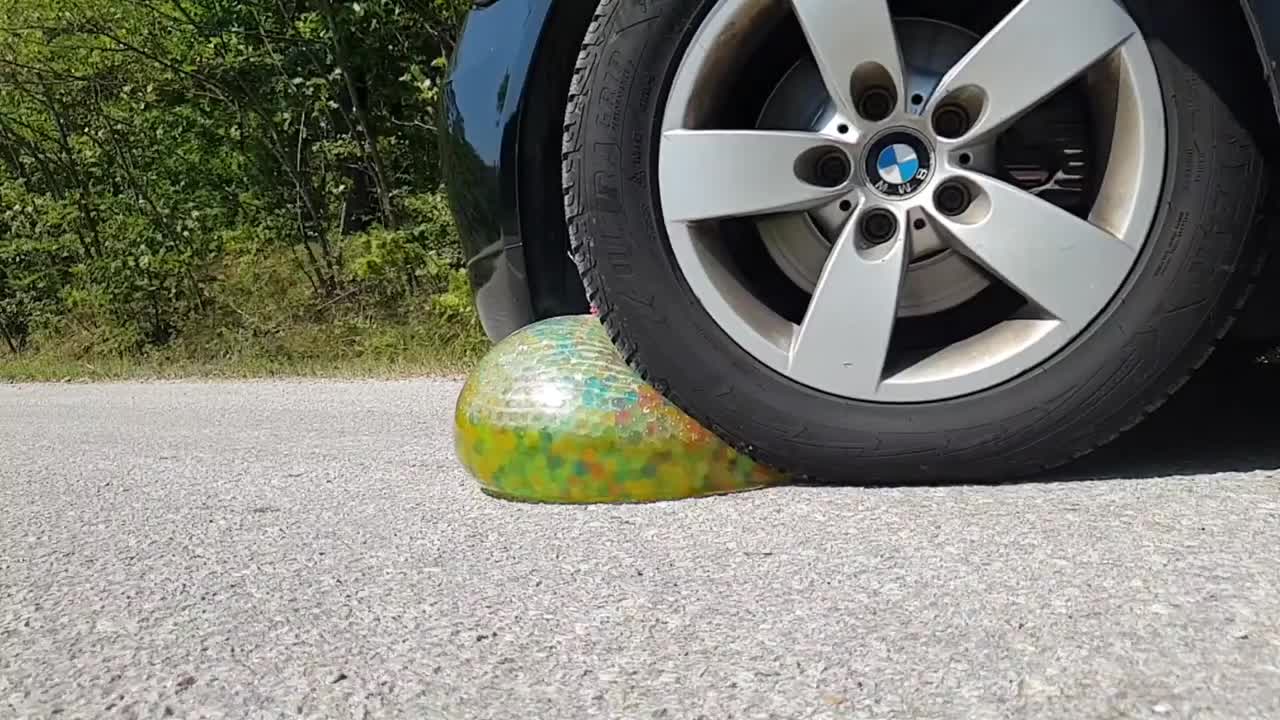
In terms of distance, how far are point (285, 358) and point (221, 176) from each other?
2.23 m

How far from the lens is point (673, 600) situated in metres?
1.25

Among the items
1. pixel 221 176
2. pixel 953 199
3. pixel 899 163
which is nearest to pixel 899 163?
pixel 899 163

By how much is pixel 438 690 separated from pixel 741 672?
0.31 meters

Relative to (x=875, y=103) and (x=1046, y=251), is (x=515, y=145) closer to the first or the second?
(x=875, y=103)

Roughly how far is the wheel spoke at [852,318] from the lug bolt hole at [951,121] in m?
0.20

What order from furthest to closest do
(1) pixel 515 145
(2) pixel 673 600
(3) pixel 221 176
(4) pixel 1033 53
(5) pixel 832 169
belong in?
1. (3) pixel 221 176
2. (1) pixel 515 145
3. (5) pixel 832 169
4. (4) pixel 1033 53
5. (2) pixel 673 600

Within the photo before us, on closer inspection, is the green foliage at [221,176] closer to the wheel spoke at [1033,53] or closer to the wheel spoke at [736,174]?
the wheel spoke at [736,174]

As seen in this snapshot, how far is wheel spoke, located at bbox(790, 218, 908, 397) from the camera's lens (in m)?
1.68

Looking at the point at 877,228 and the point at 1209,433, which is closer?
the point at 877,228

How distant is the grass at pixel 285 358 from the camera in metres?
5.71

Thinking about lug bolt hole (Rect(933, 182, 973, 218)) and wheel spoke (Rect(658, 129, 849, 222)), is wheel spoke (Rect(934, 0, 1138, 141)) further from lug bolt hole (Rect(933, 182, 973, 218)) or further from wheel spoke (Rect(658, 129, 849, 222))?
wheel spoke (Rect(658, 129, 849, 222))

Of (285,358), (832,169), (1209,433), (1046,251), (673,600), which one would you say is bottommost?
(285,358)

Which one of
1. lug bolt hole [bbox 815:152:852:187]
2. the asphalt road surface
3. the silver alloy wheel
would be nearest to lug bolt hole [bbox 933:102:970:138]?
Answer: the silver alloy wheel

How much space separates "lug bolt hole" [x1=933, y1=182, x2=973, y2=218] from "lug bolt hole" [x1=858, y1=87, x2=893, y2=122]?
0.17 metres
